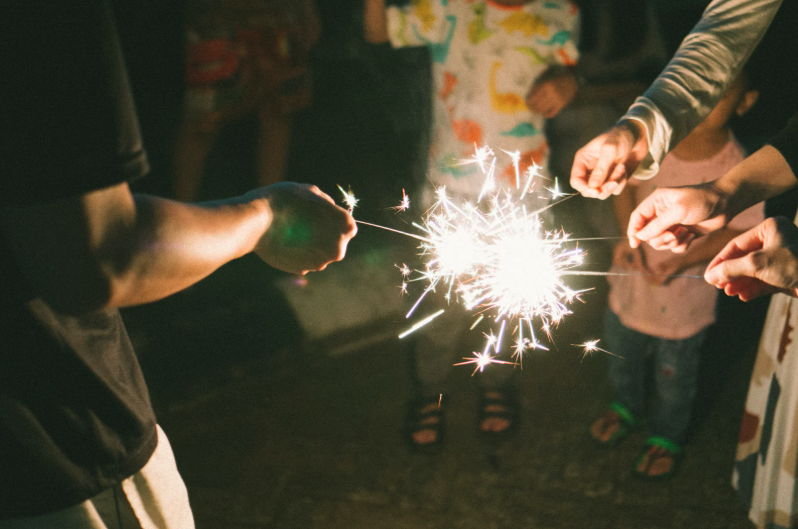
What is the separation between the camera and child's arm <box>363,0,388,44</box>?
2.36 metres

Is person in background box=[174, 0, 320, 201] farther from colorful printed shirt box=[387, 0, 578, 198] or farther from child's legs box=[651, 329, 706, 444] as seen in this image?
child's legs box=[651, 329, 706, 444]

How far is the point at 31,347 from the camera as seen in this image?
0.90 meters

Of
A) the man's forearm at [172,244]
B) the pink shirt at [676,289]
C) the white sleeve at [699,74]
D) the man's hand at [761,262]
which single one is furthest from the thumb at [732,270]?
the man's forearm at [172,244]

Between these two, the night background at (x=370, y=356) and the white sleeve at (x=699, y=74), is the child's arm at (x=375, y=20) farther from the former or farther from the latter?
the white sleeve at (x=699, y=74)

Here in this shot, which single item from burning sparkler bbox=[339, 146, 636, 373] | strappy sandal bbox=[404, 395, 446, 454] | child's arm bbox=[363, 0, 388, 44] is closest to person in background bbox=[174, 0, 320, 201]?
child's arm bbox=[363, 0, 388, 44]

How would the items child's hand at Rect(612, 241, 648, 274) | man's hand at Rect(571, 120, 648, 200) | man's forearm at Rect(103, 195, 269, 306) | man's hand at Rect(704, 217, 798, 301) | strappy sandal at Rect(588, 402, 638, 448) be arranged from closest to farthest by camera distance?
man's forearm at Rect(103, 195, 269, 306), man's hand at Rect(704, 217, 798, 301), man's hand at Rect(571, 120, 648, 200), child's hand at Rect(612, 241, 648, 274), strappy sandal at Rect(588, 402, 638, 448)

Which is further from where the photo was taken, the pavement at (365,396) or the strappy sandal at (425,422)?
the strappy sandal at (425,422)

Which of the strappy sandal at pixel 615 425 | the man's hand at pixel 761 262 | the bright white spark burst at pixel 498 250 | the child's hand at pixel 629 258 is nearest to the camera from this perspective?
the man's hand at pixel 761 262

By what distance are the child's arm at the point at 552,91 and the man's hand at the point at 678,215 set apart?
2.37 ft

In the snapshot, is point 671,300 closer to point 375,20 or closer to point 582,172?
point 582,172

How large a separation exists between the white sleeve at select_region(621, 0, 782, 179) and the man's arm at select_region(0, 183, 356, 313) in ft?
4.24

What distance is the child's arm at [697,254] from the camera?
2.35 m

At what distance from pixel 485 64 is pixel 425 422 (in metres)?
1.79

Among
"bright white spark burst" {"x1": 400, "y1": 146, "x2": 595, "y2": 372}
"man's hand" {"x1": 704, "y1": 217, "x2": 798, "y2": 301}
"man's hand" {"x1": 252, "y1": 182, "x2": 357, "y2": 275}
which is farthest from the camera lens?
"bright white spark burst" {"x1": 400, "y1": 146, "x2": 595, "y2": 372}
